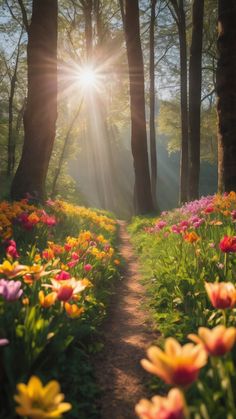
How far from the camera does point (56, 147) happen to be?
31688 mm

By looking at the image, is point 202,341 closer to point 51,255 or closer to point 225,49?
point 51,255

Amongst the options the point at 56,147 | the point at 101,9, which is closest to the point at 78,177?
the point at 56,147

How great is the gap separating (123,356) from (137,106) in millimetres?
13213

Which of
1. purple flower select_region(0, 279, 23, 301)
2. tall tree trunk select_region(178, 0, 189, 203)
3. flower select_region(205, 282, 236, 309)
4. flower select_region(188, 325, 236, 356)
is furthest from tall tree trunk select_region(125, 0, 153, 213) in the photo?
flower select_region(188, 325, 236, 356)

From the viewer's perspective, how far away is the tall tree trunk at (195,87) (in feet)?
49.3

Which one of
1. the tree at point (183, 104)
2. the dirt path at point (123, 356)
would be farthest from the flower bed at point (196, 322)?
the tree at point (183, 104)

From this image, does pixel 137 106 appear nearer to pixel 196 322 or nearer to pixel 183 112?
pixel 183 112

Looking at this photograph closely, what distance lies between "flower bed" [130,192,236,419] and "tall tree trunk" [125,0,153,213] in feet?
24.8

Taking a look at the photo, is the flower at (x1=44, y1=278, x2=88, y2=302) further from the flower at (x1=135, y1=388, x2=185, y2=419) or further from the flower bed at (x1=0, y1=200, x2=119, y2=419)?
the flower at (x1=135, y1=388, x2=185, y2=419)

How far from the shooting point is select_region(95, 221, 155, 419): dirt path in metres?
2.92

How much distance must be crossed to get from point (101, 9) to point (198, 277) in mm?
24605

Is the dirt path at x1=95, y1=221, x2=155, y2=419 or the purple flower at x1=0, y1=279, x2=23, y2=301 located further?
the dirt path at x1=95, y1=221, x2=155, y2=419

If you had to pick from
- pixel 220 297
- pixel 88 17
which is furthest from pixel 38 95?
pixel 88 17

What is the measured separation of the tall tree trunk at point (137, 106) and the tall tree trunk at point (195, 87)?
1.77 metres
